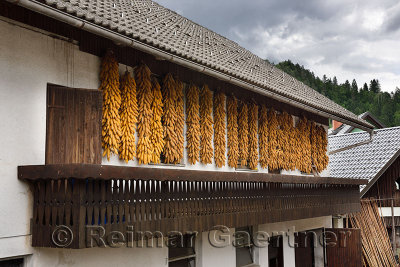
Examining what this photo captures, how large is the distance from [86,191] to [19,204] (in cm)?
100

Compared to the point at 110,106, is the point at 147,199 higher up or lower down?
lower down

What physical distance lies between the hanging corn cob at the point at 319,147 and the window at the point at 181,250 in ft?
22.0

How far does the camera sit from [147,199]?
7.66 meters

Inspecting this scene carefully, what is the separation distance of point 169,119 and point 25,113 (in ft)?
10.8

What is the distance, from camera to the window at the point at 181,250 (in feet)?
32.9

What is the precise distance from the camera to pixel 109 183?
6.93 metres

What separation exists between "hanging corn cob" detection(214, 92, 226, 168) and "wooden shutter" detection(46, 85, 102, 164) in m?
3.93

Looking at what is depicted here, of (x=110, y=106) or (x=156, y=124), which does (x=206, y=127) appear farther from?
(x=110, y=106)

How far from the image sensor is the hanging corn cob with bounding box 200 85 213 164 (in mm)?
10852

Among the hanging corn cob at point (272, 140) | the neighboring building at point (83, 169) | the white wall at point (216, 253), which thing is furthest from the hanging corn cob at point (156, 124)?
the hanging corn cob at point (272, 140)

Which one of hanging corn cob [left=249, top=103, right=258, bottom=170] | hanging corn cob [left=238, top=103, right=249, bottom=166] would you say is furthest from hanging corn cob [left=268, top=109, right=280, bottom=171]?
hanging corn cob [left=238, top=103, right=249, bottom=166]

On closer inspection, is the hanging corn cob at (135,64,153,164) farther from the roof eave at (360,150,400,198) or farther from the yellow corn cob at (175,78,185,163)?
the roof eave at (360,150,400,198)

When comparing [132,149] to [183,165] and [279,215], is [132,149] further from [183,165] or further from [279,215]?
[279,215]

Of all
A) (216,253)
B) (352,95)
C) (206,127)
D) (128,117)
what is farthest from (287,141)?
(352,95)
